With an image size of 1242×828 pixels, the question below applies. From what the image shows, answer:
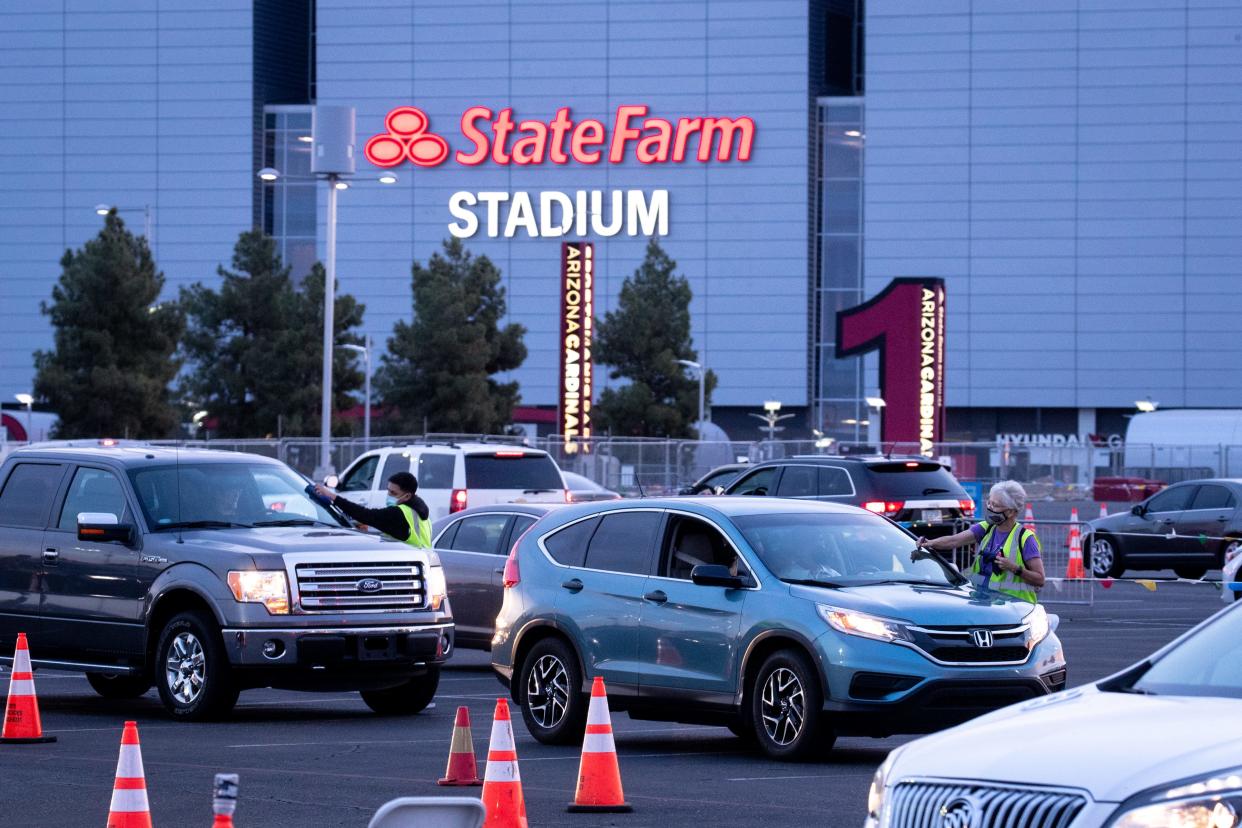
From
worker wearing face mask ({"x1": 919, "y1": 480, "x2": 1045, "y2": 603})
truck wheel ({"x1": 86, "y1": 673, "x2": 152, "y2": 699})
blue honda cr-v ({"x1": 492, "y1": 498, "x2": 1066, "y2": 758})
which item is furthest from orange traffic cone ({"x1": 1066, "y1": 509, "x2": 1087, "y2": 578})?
blue honda cr-v ({"x1": 492, "y1": 498, "x2": 1066, "y2": 758})

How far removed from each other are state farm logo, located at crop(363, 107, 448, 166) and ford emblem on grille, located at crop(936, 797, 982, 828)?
278 feet

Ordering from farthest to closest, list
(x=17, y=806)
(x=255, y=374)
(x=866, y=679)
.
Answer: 1. (x=255, y=374)
2. (x=866, y=679)
3. (x=17, y=806)

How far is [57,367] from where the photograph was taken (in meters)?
56.4

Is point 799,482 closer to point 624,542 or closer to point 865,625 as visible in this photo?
point 624,542

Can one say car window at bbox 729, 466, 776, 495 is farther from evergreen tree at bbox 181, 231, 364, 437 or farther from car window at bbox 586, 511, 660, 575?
evergreen tree at bbox 181, 231, 364, 437

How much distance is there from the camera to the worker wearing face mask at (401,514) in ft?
55.6

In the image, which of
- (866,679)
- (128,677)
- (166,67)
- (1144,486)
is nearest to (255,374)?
(1144,486)

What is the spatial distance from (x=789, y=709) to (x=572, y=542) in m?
2.34

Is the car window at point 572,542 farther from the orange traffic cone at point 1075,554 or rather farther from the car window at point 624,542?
the orange traffic cone at point 1075,554

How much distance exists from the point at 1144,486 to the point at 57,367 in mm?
28762

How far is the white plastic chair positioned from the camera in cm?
496

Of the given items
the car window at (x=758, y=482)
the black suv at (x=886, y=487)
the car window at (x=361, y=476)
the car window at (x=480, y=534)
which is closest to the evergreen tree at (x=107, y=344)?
the car window at (x=361, y=476)

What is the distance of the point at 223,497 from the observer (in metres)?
15.8

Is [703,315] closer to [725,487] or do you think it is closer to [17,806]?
[725,487]
